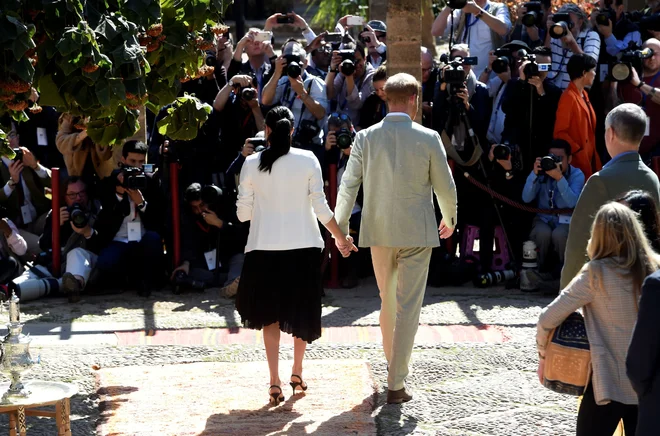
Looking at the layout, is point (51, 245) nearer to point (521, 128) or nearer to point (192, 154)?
point (192, 154)

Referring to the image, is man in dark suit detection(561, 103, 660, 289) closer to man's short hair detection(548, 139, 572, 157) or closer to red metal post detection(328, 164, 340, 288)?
man's short hair detection(548, 139, 572, 157)

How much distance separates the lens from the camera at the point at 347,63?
32.9 ft

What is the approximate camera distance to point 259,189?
6.65m

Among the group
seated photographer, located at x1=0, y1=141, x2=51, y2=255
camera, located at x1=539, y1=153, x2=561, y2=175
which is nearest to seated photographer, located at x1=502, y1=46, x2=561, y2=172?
camera, located at x1=539, y1=153, x2=561, y2=175

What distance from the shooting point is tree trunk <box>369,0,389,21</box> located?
1512cm

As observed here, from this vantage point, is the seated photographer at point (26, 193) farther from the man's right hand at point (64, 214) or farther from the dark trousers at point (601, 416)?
the dark trousers at point (601, 416)

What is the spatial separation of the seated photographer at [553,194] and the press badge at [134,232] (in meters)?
3.36

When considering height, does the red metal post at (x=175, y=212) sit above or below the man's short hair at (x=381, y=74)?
below

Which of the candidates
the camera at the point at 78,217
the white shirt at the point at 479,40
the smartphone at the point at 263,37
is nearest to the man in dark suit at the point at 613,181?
the camera at the point at 78,217

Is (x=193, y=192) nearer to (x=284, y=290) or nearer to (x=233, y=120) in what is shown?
(x=233, y=120)

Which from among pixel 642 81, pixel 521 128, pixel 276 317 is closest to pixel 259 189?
pixel 276 317

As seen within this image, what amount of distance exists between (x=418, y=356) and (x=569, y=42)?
13.5 feet

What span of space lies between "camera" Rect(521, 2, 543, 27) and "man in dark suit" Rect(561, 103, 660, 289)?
5.46m

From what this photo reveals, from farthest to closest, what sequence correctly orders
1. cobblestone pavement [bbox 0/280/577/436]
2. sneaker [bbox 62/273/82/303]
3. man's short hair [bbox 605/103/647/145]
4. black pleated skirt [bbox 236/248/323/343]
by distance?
sneaker [bbox 62/273/82/303] → black pleated skirt [bbox 236/248/323/343] → cobblestone pavement [bbox 0/280/577/436] → man's short hair [bbox 605/103/647/145]
